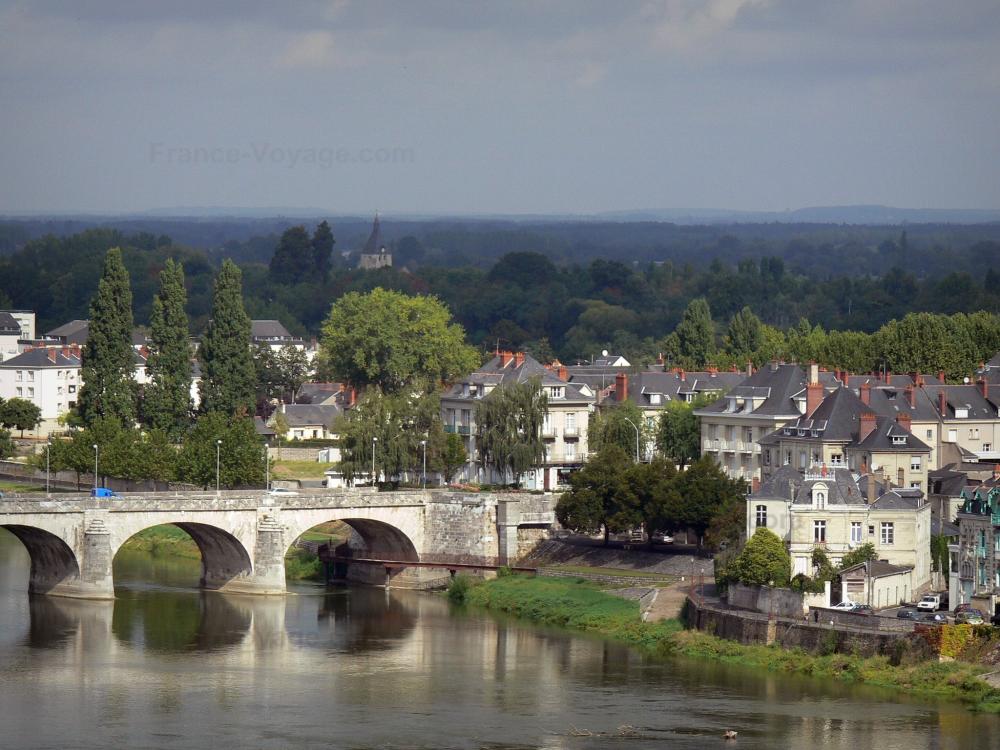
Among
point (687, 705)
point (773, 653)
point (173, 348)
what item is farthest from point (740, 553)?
point (173, 348)

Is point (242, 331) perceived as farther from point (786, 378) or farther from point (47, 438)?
point (786, 378)

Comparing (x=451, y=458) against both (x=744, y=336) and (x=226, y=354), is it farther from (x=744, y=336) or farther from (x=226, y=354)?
(x=744, y=336)

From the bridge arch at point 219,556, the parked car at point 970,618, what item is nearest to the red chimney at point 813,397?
the parked car at point 970,618

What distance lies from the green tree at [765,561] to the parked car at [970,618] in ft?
17.8

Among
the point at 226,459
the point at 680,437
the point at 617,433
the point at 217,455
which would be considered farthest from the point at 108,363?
the point at 680,437

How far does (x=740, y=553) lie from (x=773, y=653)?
529 cm

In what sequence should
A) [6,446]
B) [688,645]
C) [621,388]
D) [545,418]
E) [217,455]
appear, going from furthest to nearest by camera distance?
[6,446]
[621,388]
[545,418]
[217,455]
[688,645]

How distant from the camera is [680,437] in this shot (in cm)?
9081

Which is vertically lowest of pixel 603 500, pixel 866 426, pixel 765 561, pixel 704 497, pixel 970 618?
pixel 970 618

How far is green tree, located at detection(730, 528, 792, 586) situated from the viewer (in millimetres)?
66625

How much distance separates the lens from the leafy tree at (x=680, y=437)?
90.2m

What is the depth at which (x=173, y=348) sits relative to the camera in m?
104

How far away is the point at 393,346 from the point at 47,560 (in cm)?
4591

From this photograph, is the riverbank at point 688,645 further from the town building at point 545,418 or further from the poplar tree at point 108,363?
the poplar tree at point 108,363
